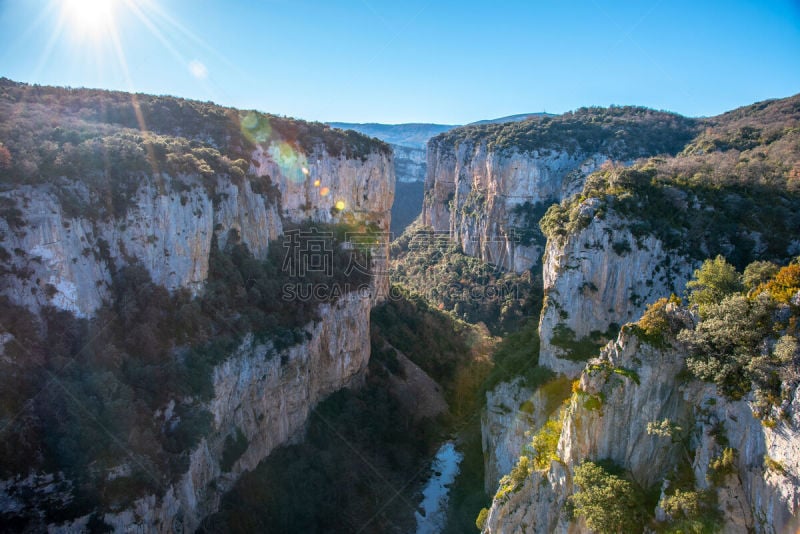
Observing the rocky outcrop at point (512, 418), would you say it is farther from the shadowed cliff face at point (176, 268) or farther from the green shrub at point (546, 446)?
the shadowed cliff face at point (176, 268)

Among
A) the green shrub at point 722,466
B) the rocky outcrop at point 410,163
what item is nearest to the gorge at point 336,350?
the green shrub at point 722,466

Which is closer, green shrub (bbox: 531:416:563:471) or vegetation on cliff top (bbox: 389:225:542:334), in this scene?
green shrub (bbox: 531:416:563:471)

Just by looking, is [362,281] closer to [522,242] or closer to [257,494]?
[257,494]

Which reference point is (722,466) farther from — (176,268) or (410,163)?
(410,163)

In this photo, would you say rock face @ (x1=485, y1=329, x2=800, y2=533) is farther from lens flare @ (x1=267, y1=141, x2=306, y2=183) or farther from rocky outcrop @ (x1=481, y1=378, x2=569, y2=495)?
lens flare @ (x1=267, y1=141, x2=306, y2=183)

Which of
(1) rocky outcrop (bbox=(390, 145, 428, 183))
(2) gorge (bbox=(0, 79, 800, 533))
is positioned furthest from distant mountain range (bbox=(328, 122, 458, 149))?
(2) gorge (bbox=(0, 79, 800, 533))

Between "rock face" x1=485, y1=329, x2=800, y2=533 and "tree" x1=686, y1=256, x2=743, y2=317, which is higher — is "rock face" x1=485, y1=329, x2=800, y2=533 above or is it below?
below

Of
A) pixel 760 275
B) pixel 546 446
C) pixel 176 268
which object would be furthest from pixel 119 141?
pixel 760 275

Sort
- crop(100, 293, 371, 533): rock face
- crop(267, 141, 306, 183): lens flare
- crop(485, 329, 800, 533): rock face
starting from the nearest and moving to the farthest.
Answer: crop(485, 329, 800, 533): rock face → crop(100, 293, 371, 533): rock face → crop(267, 141, 306, 183): lens flare
